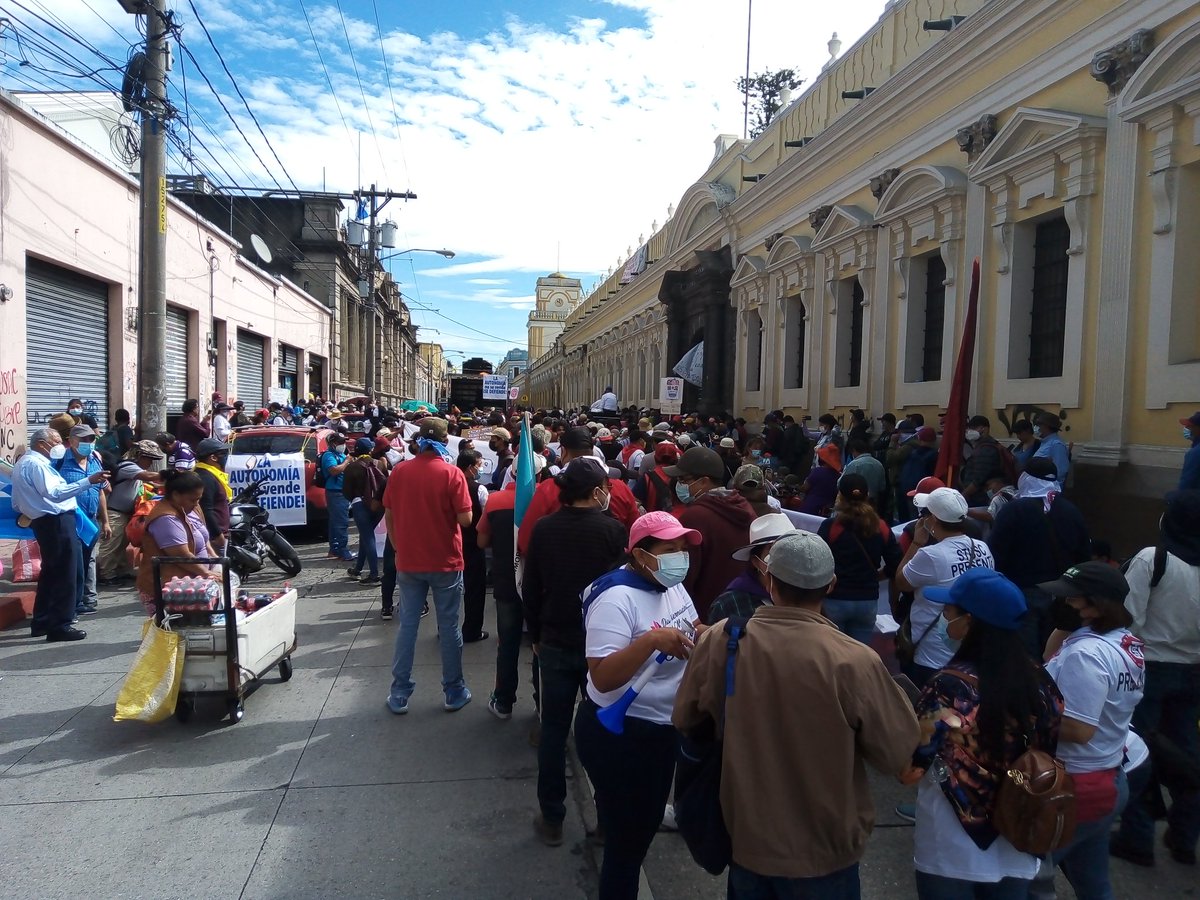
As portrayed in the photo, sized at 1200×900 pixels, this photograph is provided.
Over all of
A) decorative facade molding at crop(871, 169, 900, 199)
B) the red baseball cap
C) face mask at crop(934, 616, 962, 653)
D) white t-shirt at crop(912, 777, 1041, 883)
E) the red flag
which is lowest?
white t-shirt at crop(912, 777, 1041, 883)

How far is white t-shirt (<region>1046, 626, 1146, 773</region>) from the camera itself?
2.77 meters

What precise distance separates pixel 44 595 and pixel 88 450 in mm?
1785

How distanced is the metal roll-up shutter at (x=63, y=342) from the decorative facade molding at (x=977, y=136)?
14.1 m

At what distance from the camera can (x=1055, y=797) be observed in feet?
7.55

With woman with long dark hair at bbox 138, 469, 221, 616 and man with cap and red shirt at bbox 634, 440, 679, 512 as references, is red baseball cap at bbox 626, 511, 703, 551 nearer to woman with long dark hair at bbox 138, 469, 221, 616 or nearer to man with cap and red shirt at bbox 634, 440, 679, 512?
man with cap and red shirt at bbox 634, 440, 679, 512

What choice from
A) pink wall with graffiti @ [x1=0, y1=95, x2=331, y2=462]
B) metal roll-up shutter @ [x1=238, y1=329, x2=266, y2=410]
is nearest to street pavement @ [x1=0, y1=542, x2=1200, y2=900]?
pink wall with graffiti @ [x1=0, y1=95, x2=331, y2=462]

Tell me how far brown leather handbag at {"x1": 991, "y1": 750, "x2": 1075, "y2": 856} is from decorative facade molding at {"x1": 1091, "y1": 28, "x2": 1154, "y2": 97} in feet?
30.3

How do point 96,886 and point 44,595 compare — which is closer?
point 96,886

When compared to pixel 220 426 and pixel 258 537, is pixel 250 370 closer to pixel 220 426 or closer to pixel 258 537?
pixel 220 426

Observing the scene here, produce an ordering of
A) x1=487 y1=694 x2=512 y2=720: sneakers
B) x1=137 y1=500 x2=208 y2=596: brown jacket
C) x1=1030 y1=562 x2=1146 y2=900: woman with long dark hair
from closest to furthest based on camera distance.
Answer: x1=1030 y1=562 x2=1146 y2=900: woman with long dark hair < x1=137 y1=500 x2=208 y2=596: brown jacket < x1=487 y1=694 x2=512 y2=720: sneakers

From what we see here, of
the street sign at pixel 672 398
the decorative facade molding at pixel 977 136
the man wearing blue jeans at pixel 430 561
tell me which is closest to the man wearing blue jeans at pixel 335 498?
the man wearing blue jeans at pixel 430 561

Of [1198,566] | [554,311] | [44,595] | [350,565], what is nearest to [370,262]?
[350,565]

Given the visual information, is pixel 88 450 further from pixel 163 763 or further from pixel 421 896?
pixel 421 896

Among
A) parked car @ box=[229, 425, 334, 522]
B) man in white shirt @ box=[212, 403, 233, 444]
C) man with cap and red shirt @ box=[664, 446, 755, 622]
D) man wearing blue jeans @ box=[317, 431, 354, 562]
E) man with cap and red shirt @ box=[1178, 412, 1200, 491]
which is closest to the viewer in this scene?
man with cap and red shirt @ box=[664, 446, 755, 622]
